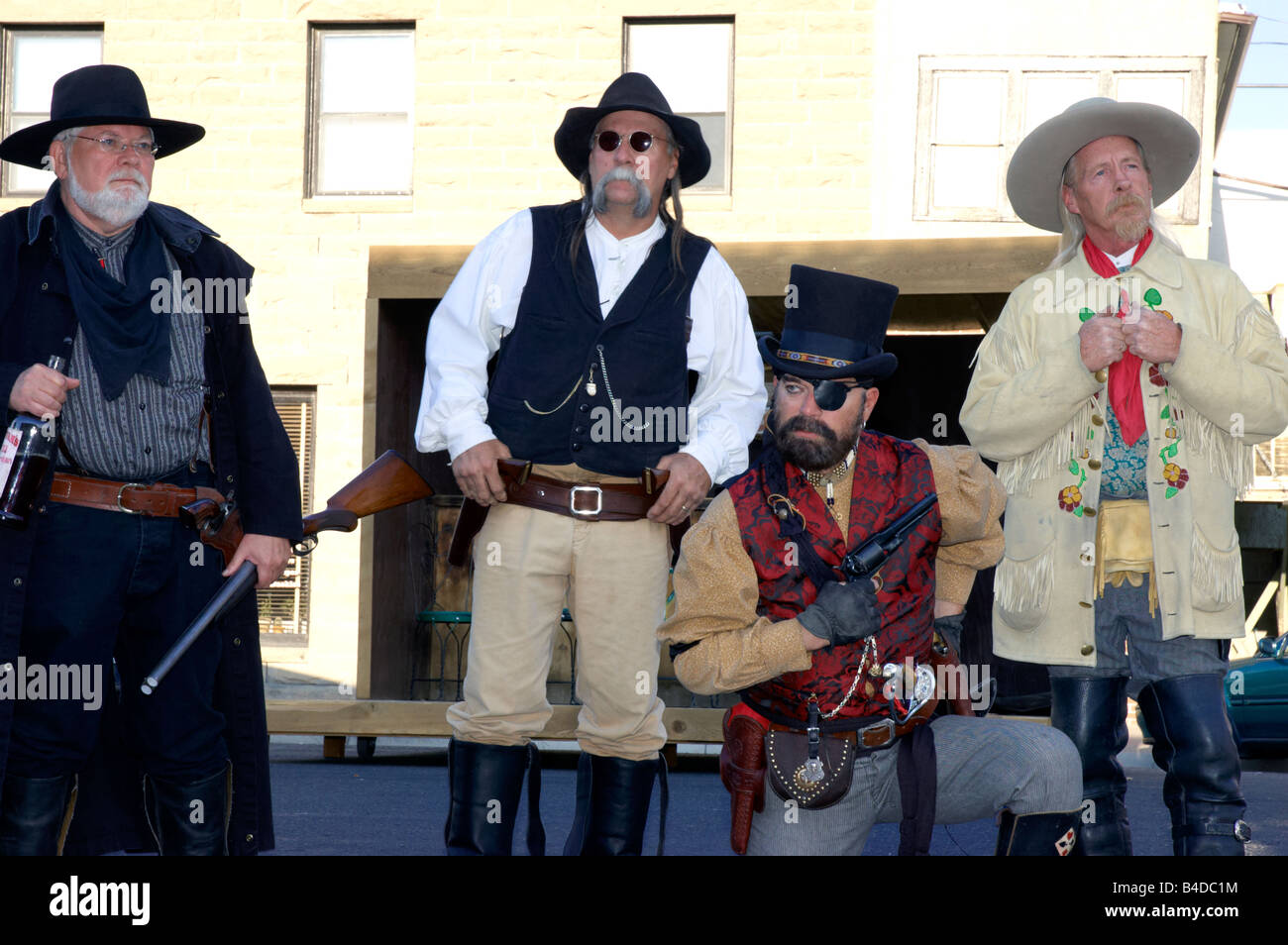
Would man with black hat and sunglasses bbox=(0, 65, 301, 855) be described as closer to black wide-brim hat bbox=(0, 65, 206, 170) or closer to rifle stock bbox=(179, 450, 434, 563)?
black wide-brim hat bbox=(0, 65, 206, 170)

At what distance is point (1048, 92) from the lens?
12.4m

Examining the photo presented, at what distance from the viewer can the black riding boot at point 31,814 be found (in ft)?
12.1

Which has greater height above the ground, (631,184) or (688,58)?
(688,58)

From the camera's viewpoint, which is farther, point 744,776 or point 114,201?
point 114,201

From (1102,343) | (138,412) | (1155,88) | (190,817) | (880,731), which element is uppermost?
(1155,88)

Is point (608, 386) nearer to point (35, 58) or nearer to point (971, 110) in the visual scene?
point (971, 110)

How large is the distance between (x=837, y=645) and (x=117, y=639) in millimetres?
2025

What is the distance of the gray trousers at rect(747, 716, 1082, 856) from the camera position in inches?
138

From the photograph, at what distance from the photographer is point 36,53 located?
13109 mm

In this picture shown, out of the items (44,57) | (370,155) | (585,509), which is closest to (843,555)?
(585,509)

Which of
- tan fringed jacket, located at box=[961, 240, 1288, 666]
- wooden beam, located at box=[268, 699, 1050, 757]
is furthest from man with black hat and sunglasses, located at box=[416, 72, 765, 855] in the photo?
wooden beam, located at box=[268, 699, 1050, 757]

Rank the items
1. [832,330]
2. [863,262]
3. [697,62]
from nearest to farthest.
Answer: [832,330], [863,262], [697,62]
